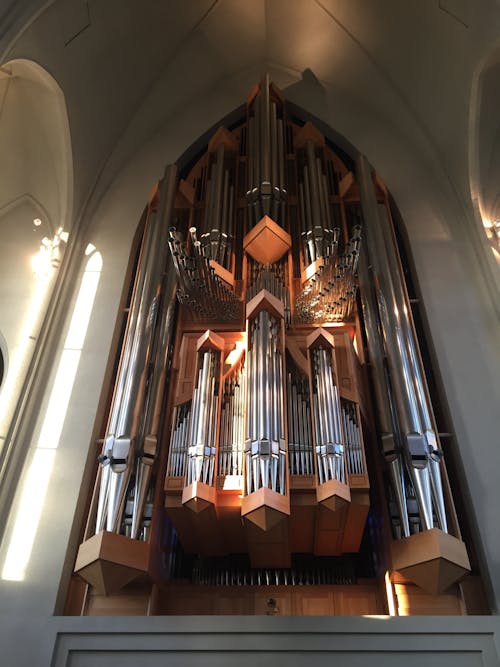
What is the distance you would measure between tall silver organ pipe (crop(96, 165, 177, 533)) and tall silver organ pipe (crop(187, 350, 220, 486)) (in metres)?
0.43

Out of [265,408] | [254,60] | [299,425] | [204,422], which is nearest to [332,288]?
[299,425]

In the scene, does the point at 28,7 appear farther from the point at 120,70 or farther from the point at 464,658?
the point at 464,658

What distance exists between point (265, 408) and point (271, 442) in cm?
35

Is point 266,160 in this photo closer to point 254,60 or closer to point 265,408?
point 254,60

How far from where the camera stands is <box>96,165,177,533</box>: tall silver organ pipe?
499 centimetres

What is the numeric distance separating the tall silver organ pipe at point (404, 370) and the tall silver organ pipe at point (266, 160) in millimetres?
1139

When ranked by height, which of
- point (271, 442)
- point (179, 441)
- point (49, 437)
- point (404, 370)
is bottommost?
point (271, 442)

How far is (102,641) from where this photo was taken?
460 centimetres

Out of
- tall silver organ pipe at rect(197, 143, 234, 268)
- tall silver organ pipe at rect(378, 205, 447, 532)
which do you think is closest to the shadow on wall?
tall silver organ pipe at rect(197, 143, 234, 268)

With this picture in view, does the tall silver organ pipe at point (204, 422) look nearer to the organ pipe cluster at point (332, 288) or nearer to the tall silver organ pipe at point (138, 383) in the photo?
the tall silver organ pipe at point (138, 383)

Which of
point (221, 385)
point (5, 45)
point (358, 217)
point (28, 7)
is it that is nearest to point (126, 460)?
point (221, 385)

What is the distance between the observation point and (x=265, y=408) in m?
5.18

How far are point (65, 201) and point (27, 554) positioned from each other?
171 inches

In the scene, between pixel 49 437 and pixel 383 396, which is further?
pixel 49 437
